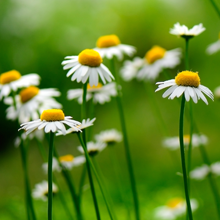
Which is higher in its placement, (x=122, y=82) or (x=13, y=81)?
(x=122, y=82)

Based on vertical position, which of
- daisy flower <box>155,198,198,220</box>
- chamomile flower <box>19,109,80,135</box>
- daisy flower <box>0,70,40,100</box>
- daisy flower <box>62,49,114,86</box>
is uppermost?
daisy flower <box>0,70,40,100</box>

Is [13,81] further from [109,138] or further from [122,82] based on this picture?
[122,82]

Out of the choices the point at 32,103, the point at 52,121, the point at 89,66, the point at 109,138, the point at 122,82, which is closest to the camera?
the point at 52,121

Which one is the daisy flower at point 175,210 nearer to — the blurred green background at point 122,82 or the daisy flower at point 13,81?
the blurred green background at point 122,82

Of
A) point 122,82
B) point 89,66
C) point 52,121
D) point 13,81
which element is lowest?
point 52,121

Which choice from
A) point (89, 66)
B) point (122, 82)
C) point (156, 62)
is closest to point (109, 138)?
point (156, 62)

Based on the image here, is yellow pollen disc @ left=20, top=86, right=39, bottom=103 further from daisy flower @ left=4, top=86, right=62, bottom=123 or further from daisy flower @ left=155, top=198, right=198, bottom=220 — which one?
daisy flower @ left=155, top=198, right=198, bottom=220

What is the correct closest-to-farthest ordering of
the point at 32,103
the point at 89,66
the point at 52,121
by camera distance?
the point at 52,121, the point at 89,66, the point at 32,103

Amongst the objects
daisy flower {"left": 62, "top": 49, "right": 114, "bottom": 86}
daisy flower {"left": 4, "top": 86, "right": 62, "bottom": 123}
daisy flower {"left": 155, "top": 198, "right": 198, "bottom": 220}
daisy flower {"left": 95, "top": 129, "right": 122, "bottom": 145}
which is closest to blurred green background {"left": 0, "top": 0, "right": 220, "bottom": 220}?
daisy flower {"left": 155, "top": 198, "right": 198, "bottom": 220}

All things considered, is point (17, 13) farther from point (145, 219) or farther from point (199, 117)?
point (145, 219)
